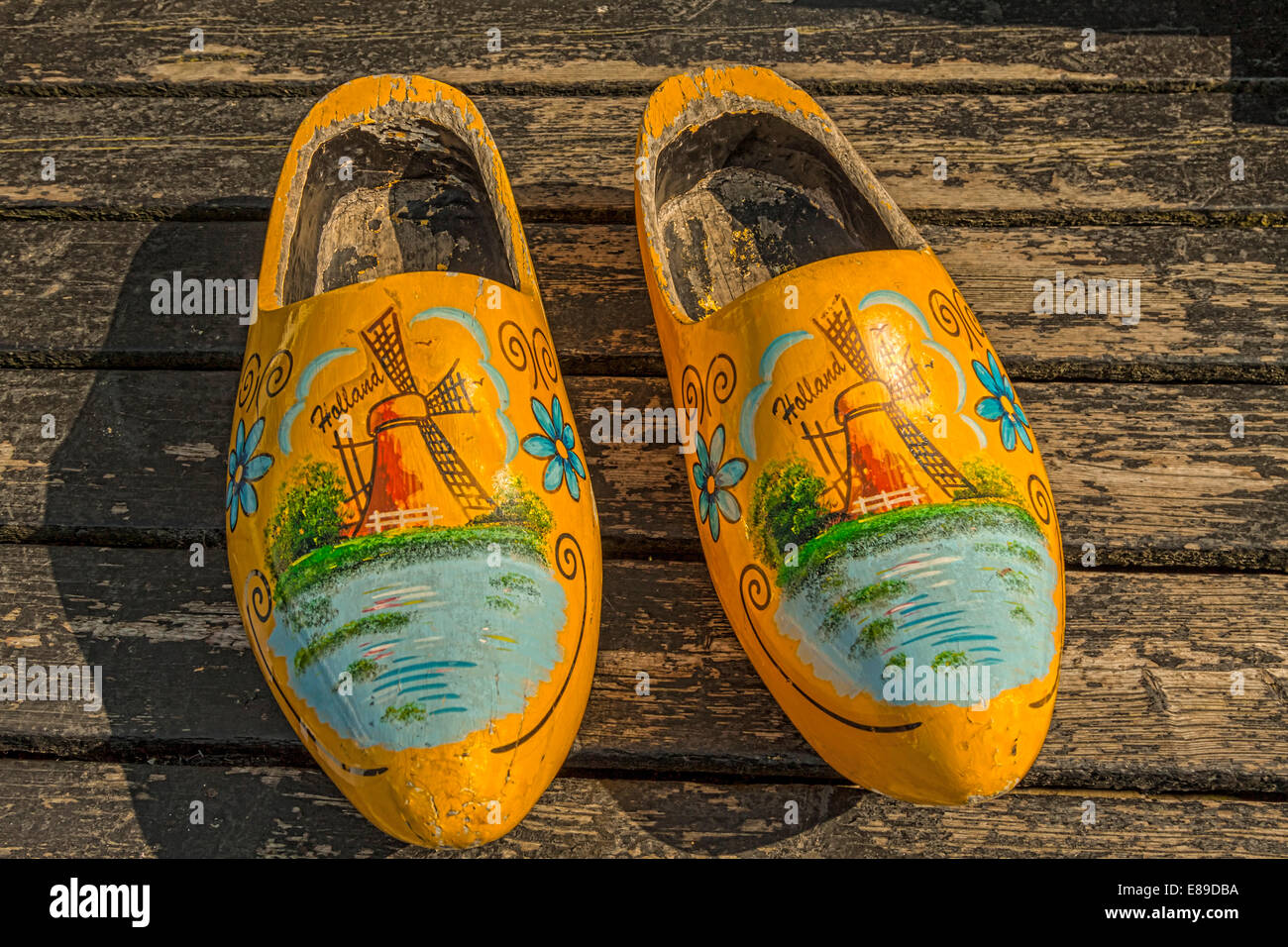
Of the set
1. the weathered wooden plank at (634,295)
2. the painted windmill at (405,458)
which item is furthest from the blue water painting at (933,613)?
the weathered wooden plank at (634,295)

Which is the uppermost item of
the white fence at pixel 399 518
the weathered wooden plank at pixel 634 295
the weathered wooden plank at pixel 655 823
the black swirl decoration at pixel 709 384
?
the weathered wooden plank at pixel 634 295

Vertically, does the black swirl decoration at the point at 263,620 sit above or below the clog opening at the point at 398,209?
below

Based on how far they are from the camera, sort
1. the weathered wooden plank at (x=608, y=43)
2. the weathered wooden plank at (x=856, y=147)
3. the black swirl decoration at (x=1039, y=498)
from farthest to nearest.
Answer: the weathered wooden plank at (x=608, y=43), the weathered wooden plank at (x=856, y=147), the black swirl decoration at (x=1039, y=498)

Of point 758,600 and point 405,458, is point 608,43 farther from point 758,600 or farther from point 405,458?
point 758,600

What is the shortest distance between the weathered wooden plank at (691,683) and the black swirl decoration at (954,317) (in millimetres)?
395

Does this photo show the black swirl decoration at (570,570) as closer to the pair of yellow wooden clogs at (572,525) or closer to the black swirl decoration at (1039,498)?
the pair of yellow wooden clogs at (572,525)

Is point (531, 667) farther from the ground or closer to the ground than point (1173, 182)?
closer to the ground

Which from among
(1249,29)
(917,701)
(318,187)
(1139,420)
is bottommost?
(917,701)

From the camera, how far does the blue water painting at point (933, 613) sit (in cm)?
93

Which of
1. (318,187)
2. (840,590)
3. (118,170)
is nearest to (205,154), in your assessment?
(118,170)

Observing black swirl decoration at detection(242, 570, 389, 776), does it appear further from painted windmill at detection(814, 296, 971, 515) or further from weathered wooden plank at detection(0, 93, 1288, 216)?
weathered wooden plank at detection(0, 93, 1288, 216)

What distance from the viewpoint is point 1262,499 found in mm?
1282

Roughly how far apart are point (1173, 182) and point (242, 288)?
159 cm

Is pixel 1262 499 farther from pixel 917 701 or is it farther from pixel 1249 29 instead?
pixel 1249 29
